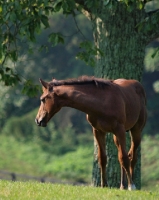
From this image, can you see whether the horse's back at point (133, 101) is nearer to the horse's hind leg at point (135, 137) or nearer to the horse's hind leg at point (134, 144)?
the horse's hind leg at point (135, 137)

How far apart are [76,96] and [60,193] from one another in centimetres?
191

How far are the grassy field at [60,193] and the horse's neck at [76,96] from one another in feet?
4.64

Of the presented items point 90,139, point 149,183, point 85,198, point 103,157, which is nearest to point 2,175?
point 149,183

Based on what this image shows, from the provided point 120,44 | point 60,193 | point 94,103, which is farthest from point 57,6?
point 60,193

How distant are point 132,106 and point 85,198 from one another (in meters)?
2.85

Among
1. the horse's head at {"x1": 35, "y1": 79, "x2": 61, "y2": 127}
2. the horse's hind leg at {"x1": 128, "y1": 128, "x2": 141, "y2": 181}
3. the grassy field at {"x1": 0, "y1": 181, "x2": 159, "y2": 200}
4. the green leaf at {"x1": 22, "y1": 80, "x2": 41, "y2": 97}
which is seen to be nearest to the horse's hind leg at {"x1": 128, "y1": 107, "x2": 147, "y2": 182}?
the horse's hind leg at {"x1": 128, "y1": 128, "x2": 141, "y2": 181}

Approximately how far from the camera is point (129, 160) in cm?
1273

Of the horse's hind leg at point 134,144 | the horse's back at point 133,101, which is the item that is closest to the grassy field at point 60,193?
the horse's back at point 133,101

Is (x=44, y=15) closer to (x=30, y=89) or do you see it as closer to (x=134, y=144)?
(x=30, y=89)

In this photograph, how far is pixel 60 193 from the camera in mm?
11328

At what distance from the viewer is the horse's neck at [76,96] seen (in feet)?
40.8

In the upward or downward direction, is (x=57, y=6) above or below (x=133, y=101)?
above

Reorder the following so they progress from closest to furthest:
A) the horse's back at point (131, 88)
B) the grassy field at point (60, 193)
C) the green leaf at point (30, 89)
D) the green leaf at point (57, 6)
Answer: the grassy field at point (60, 193)
the horse's back at point (131, 88)
the green leaf at point (57, 6)
the green leaf at point (30, 89)

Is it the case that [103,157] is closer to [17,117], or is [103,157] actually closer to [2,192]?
[2,192]
